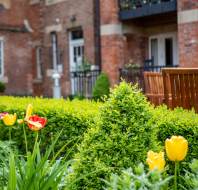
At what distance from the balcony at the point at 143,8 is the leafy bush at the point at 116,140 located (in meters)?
12.8

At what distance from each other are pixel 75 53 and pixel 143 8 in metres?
5.14

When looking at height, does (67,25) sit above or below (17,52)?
above

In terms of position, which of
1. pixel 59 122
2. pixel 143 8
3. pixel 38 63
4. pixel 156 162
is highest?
pixel 143 8

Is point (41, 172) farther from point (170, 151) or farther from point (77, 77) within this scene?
point (77, 77)

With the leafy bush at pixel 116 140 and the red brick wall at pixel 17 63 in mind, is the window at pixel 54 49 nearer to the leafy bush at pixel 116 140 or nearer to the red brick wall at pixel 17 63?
the red brick wall at pixel 17 63

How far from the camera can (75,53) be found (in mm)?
20625

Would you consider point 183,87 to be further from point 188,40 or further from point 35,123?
point 188,40

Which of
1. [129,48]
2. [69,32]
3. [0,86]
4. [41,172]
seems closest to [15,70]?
[0,86]

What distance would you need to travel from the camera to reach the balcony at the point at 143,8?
50.9ft

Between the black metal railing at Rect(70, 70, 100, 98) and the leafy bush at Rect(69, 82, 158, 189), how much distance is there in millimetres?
15115

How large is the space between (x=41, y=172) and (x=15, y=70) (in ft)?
64.1

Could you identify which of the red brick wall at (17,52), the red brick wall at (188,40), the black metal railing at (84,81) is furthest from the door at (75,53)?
the red brick wall at (188,40)

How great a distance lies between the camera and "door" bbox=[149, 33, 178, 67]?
57.8ft

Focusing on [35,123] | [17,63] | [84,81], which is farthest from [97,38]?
[35,123]
